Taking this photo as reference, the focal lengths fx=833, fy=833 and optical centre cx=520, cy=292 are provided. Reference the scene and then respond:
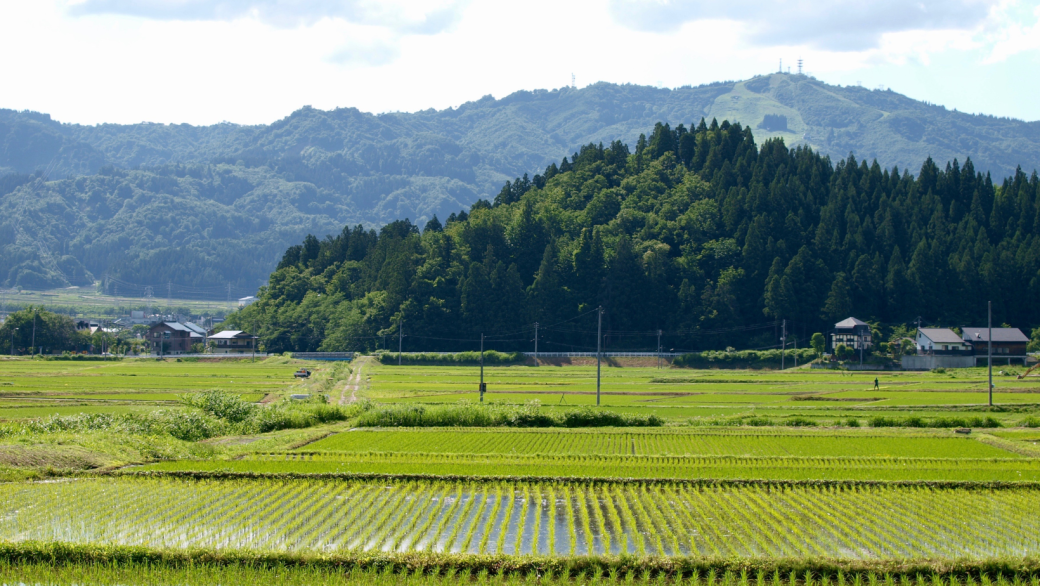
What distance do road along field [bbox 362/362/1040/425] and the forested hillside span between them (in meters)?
24.1

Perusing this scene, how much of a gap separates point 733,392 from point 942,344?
45.2 meters

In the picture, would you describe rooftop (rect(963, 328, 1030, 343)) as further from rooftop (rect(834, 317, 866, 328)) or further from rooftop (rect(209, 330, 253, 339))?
rooftop (rect(209, 330, 253, 339))

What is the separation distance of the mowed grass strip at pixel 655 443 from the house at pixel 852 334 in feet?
220

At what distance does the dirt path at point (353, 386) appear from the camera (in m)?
50.2

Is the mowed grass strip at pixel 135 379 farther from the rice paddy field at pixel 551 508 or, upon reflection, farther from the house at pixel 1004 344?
the house at pixel 1004 344

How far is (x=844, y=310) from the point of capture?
102 meters

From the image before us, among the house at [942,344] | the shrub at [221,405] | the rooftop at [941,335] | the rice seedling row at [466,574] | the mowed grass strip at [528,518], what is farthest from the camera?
the rooftop at [941,335]

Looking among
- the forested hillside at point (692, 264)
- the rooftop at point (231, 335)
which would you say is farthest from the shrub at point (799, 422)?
the rooftop at point (231, 335)

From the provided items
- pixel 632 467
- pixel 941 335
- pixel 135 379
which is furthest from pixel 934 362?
pixel 135 379


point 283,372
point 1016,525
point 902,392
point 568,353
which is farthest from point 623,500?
point 568,353

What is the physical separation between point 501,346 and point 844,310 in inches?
1667

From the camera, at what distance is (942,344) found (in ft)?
296

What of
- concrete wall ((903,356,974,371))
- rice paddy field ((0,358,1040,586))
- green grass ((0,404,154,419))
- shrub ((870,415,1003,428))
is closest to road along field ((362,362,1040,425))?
shrub ((870,415,1003,428))

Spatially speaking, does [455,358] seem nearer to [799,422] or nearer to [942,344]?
[942,344]
